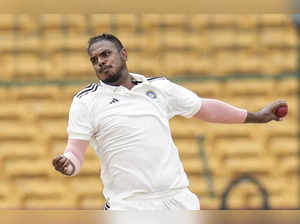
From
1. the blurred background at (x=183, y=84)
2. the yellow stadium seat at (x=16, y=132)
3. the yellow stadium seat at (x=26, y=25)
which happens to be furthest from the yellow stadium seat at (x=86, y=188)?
the yellow stadium seat at (x=26, y=25)

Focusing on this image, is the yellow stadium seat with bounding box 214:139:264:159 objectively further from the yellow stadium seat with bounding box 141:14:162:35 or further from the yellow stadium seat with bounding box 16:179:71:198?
the yellow stadium seat with bounding box 16:179:71:198

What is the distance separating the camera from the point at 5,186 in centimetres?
432

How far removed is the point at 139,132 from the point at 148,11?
114cm

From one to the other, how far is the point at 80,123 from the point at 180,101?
305 millimetres

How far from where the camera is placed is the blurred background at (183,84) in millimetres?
4301

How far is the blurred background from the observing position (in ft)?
14.1

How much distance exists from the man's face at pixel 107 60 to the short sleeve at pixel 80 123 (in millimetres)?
102

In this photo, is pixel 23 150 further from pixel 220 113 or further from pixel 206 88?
pixel 220 113

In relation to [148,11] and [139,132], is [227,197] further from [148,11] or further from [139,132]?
[148,11]

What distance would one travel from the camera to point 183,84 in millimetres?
4414

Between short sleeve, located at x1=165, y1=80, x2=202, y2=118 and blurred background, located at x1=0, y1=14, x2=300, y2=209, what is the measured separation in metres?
2.24

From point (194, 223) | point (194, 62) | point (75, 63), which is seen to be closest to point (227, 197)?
point (194, 62)

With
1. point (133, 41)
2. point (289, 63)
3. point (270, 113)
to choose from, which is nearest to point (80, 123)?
point (270, 113)

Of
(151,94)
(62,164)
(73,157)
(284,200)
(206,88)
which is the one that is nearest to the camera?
(62,164)
